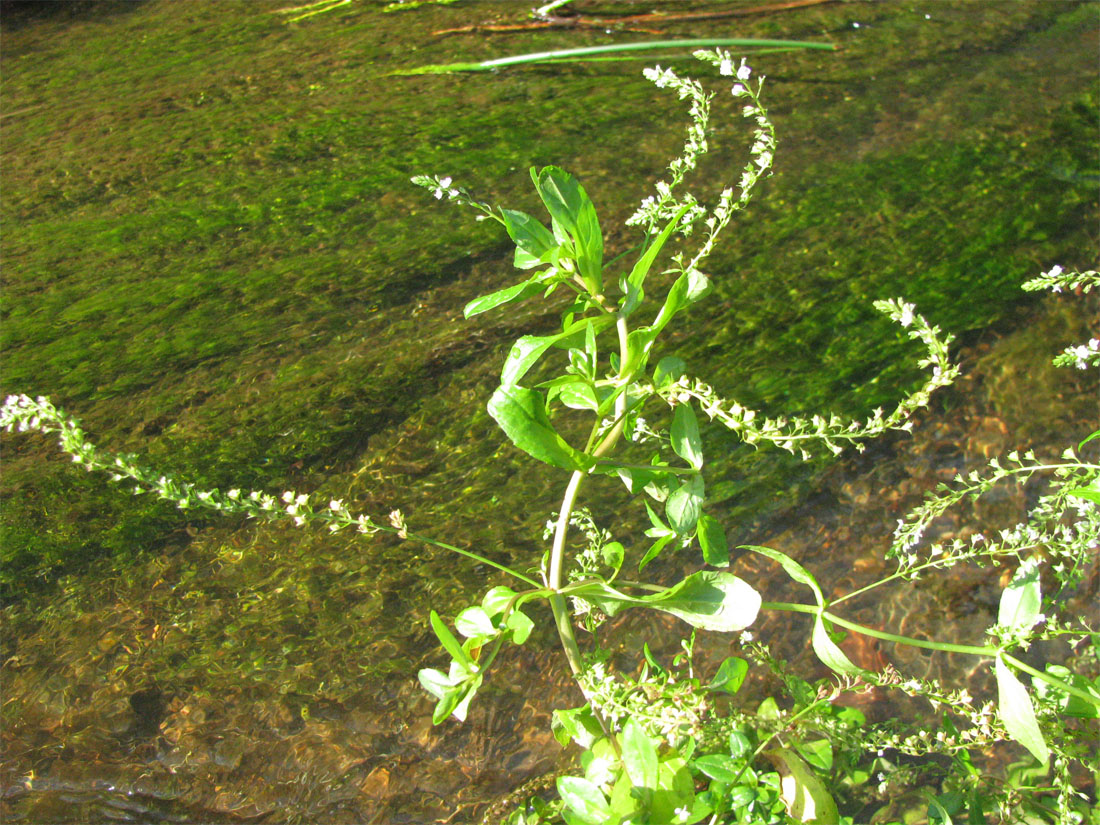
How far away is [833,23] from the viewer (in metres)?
4.74

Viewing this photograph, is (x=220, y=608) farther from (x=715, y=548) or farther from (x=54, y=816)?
(x=715, y=548)

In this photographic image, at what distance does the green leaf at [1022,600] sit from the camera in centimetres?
135

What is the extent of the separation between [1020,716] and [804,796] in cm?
48

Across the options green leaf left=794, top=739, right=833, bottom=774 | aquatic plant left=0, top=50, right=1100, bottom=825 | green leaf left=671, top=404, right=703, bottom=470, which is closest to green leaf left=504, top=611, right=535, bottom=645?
aquatic plant left=0, top=50, right=1100, bottom=825

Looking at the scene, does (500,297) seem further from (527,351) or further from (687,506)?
(687,506)

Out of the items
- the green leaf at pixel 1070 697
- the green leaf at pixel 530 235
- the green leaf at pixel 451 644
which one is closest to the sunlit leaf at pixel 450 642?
the green leaf at pixel 451 644

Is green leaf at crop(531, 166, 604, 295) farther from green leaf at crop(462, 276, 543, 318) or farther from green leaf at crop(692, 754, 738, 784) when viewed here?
green leaf at crop(692, 754, 738, 784)

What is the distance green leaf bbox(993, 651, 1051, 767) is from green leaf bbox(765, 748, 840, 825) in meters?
0.43

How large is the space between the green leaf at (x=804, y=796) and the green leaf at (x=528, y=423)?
2.61 feet

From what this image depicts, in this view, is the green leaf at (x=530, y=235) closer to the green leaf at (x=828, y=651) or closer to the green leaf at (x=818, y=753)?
the green leaf at (x=828, y=651)

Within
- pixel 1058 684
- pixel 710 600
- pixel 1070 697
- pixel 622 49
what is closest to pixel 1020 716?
pixel 1058 684

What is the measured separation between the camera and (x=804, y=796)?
63.6 inches

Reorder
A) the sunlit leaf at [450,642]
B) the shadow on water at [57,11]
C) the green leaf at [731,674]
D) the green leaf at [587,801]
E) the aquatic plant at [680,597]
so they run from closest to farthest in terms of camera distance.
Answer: the sunlit leaf at [450,642]
the aquatic plant at [680,597]
the green leaf at [587,801]
the green leaf at [731,674]
the shadow on water at [57,11]

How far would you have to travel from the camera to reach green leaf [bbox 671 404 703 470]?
4.39 feet
